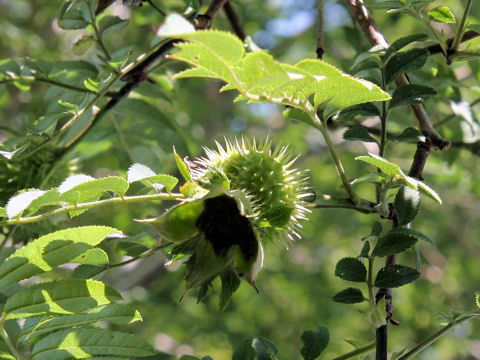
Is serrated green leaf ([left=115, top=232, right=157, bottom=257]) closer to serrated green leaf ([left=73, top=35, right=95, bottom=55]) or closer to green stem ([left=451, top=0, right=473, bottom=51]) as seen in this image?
serrated green leaf ([left=73, top=35, right=95, bottom=55])

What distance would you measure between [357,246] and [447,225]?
0.90 meters

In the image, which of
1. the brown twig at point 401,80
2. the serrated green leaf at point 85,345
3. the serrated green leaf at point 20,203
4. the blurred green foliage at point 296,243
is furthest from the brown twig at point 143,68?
the blurred green foliage at point 296,243

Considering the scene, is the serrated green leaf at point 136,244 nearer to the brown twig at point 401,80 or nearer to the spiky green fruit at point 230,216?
the spiky green fruit at point 230,216

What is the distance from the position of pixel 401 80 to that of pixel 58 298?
1478 mm

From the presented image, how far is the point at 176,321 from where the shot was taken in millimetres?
4770

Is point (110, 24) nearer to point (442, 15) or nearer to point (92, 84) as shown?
point (92, 84)

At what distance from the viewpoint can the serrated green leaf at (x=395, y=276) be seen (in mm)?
1795

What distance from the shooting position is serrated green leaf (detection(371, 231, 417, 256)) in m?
1.80

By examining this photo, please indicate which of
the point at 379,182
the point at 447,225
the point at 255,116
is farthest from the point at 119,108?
the point at 447,225

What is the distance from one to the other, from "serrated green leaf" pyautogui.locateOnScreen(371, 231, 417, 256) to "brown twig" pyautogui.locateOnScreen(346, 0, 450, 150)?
449 millimetres

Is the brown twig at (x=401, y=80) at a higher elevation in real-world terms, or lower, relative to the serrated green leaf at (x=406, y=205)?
higher

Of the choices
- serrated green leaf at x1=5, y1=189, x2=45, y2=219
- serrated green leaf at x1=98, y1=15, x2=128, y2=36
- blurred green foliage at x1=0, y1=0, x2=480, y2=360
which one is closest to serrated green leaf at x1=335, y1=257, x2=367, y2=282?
serrated green leaf at x1=5, y1=189, x2=45, y2=219

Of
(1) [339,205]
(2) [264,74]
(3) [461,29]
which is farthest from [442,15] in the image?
(2) [264,74]

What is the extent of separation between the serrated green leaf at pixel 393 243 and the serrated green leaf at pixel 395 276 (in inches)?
2.5
